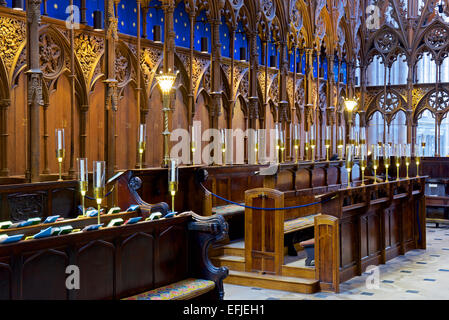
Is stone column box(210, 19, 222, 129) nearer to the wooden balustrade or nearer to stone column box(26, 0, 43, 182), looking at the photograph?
the wooden balustrade

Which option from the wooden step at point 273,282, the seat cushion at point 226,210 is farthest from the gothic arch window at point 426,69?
the wooden step at point 273,282

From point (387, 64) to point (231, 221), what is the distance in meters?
11.6

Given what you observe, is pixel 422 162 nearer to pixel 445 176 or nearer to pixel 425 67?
pixel 445 176

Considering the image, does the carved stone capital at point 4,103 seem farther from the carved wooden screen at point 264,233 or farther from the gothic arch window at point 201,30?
the gothic arch window at point 201,30

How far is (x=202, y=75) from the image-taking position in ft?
39.7

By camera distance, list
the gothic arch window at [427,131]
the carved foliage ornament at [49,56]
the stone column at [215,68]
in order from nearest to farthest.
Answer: the carved foliage ornament at [49,56] < the stone column at [215,68] < the gothic arch window at [427,131]

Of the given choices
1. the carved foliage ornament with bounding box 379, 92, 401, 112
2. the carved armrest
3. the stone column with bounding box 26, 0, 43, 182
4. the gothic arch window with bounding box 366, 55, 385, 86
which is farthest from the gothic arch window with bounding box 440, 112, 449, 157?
the carved armrest

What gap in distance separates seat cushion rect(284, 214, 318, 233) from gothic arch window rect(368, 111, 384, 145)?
10.4m

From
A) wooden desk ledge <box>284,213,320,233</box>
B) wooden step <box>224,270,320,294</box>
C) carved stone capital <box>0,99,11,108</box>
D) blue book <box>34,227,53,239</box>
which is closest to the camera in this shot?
blue book <box>34,227,53,239</box>

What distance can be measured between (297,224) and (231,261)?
1255mm

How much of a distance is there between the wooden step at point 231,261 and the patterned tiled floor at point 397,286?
0.39m

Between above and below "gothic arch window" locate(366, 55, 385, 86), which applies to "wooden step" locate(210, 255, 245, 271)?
below

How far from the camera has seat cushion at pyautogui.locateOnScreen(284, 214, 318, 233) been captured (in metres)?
7.77

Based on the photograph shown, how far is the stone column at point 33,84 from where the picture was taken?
311 inches
